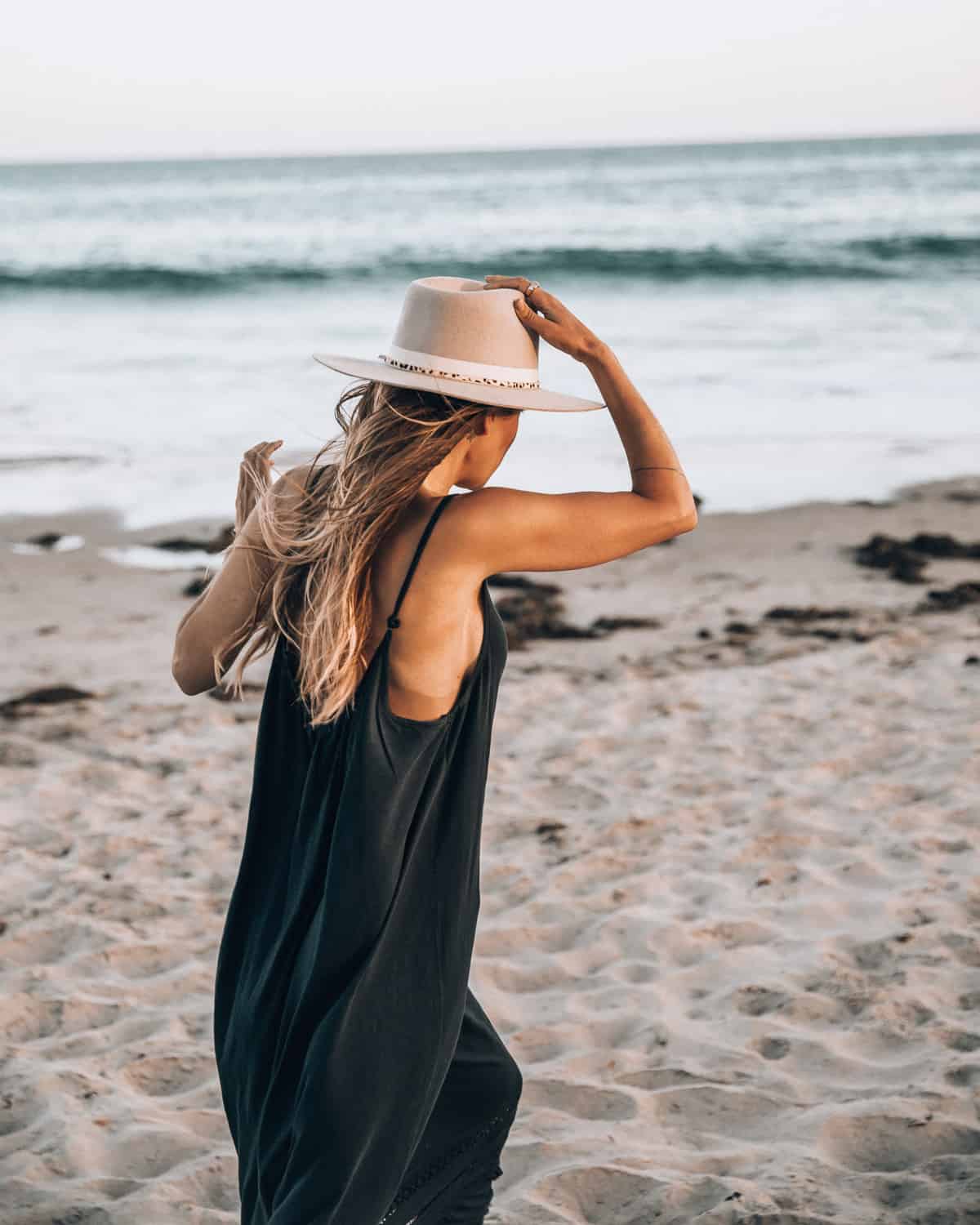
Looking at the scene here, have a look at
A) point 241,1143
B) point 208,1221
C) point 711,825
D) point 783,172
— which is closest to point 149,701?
point 711,825

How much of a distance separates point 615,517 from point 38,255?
31.4 m

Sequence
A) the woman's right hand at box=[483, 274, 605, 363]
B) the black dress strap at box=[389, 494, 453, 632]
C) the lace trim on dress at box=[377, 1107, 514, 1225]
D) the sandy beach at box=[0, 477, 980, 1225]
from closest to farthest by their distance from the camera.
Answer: the black dress strap at box=[389, 494, 453, 632] < the woman's right hand at box=[483, 274, 605, 363] < the lace trim on dress at box=[377, 1107, 514, 1225] < the sandy beach at box=[0, 477, 980, 1225]

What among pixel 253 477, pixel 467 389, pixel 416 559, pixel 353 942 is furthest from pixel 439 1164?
pixel 467 389

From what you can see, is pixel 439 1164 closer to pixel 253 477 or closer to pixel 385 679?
pixel 385 679

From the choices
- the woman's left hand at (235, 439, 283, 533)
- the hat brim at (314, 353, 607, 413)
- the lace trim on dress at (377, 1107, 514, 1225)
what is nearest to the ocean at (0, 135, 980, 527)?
the woman's left hand at (235, 439, 283, 533)

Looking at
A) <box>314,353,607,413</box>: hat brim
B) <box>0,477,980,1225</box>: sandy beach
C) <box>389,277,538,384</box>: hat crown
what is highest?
<box>389,277,538,384</box>: hat crown

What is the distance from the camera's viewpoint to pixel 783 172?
60.0 metres

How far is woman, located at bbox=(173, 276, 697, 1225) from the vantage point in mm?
1840

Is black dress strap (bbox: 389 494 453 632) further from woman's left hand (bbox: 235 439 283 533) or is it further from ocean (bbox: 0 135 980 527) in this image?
ocean (bbox: 0 135 980 527)

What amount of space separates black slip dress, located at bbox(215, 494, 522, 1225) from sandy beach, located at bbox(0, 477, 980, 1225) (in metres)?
0.98

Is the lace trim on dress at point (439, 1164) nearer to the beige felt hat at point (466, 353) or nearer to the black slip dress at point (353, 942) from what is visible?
the black slip dress at point (353, 942)

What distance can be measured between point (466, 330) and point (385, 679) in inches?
20.1

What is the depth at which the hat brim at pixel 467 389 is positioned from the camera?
1843 mm

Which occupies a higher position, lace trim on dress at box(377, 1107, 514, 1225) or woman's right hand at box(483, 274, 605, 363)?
woman's right hand at box(483, 274, 605, 363)
